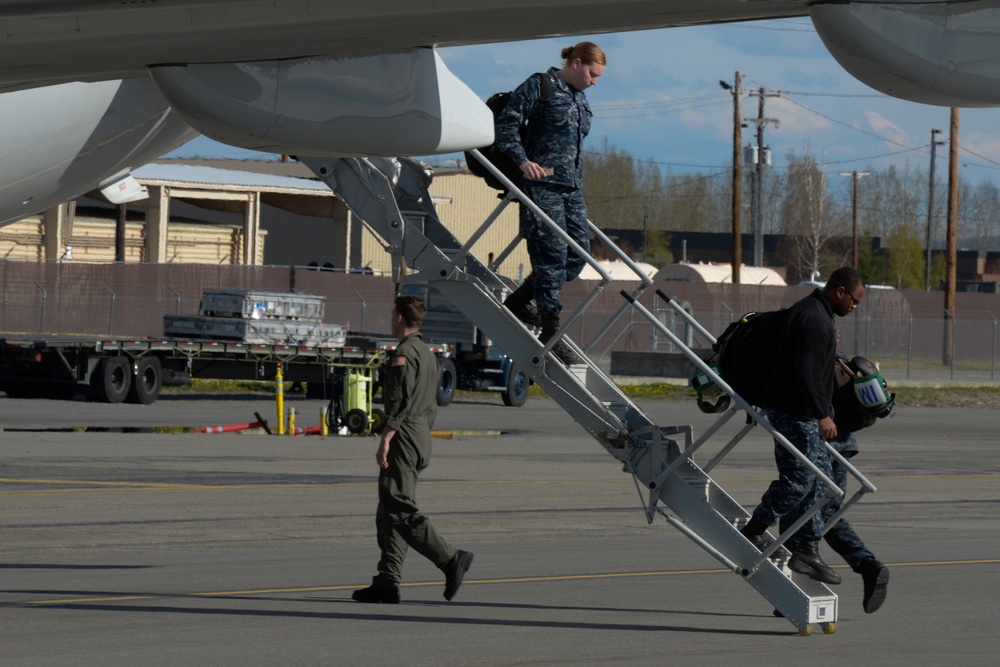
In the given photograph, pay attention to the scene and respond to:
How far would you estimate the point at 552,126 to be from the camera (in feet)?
31.5

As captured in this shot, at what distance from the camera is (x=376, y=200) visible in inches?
396

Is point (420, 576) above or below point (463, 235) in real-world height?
below

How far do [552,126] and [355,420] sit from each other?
610 inches

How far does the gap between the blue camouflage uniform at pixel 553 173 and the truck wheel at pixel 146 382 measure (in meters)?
21.7

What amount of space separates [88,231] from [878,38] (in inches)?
2117

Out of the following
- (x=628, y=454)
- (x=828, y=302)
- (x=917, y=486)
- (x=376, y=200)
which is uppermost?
(x=376, y=200)

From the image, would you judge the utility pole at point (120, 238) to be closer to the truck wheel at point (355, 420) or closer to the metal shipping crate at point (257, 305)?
the metal shipping crate at point (257, 305)

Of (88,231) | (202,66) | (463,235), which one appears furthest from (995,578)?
(463,235)

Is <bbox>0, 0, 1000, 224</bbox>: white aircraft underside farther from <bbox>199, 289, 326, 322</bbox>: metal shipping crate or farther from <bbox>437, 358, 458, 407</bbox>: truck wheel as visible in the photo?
<bbox>199, 289, 326, 322</bbox>: metal shipping crate

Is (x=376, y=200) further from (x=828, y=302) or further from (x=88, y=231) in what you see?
(x=88, y=231)

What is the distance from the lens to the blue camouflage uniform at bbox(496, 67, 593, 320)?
9.48 meters

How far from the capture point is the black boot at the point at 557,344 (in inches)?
383

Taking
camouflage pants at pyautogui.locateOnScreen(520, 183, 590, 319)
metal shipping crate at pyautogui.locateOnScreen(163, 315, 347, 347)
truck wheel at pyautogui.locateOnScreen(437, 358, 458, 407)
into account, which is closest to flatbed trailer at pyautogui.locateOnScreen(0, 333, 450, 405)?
metal shipping crate at pyautogui.locateOnScreen(163, 315, 347, 347)

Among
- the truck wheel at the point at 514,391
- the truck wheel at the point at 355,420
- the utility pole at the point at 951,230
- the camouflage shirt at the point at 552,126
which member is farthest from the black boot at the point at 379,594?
the utility pole at the point at 951,230
